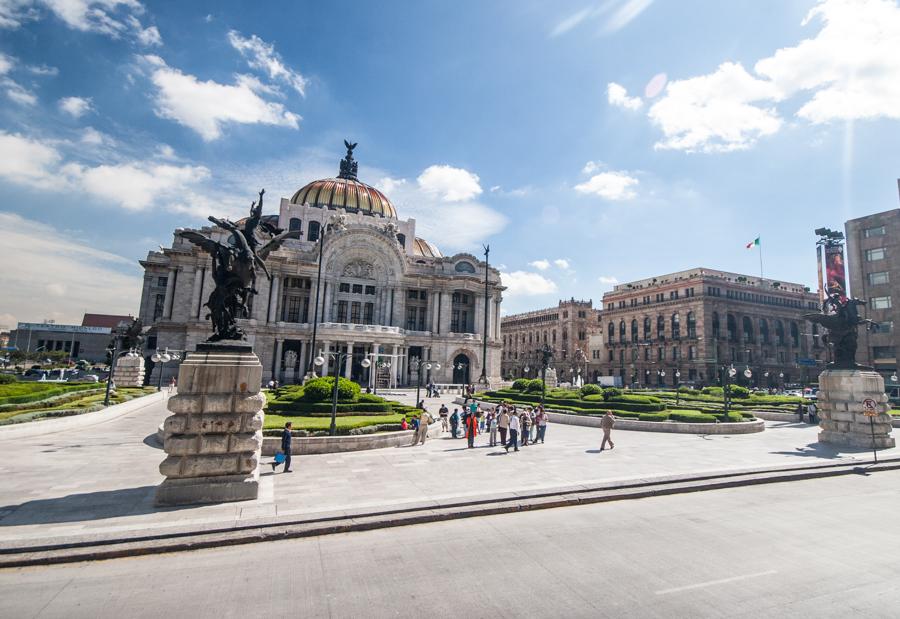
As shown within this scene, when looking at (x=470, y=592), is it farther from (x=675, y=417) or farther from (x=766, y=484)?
(x=675, y=417)

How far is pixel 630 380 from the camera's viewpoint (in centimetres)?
8231

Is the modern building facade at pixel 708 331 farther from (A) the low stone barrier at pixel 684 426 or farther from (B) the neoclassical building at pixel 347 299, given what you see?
(A) the low stone barrier at pixel 684 426

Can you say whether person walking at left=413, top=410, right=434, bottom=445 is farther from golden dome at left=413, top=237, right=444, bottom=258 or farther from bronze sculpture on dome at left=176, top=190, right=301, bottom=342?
golden dome at left=413, top=237, right=444, bottom=258

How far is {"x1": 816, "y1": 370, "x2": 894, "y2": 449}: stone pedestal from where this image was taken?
19750mm

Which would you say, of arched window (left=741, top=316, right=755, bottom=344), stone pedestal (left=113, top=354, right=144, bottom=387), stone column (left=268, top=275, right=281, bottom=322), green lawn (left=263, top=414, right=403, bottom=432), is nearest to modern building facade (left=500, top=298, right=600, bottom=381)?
arched window (left=741, top=316, right=755, bottom=344)

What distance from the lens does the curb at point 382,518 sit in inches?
309

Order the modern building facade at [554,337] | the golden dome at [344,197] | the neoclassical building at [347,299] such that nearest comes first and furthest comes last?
the neoclassical building at [347,299] → the golden dome at [344,197] → the modern building facade at [554,337]

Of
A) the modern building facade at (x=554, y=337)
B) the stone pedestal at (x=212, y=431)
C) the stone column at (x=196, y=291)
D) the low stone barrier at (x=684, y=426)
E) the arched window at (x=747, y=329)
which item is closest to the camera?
the stone pedestal at (x=212, y=431)

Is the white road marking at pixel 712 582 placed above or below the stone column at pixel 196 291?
below

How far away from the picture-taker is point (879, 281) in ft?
178

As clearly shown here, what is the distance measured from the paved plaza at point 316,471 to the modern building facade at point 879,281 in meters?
46.2

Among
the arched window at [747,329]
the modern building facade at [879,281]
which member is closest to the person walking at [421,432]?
the modern building facade at [879,281]

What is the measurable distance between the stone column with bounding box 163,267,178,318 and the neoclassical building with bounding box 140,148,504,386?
13 centimetres

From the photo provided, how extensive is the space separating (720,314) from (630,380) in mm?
18676
